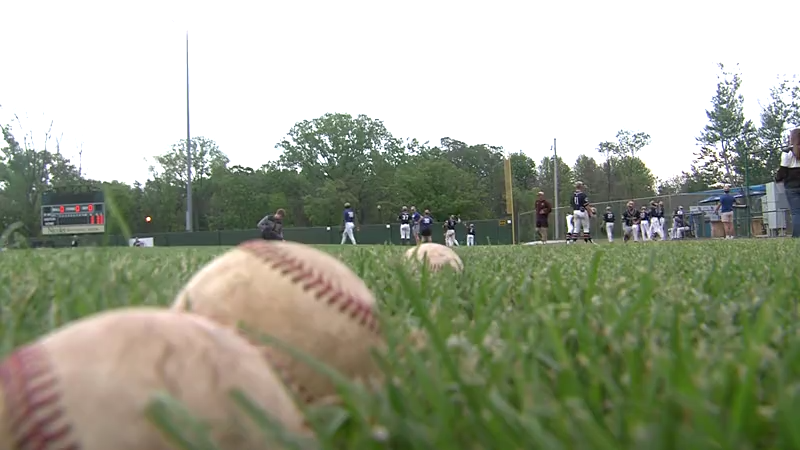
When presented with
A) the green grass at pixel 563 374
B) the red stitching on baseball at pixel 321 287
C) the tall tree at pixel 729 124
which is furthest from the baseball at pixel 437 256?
the tall tree at pixel 729 124

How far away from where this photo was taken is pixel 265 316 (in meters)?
1.40

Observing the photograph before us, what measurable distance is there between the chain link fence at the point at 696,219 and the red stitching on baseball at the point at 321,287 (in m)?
23.1

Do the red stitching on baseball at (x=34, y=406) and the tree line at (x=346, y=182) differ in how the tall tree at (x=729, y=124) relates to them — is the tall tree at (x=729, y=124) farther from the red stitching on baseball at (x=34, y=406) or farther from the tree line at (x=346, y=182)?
the red stitching on baseball at (x=34, y=406)

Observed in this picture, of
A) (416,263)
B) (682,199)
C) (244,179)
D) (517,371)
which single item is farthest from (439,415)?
(244,179)

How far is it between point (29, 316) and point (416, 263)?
7.68ft

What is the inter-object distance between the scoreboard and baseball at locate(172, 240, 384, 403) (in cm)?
2795

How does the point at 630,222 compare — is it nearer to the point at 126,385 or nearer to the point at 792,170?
the point at 792,170

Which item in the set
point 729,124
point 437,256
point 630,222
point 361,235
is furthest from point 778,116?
point 437,256

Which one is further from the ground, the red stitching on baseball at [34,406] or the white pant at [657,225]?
the white pant at [657,225]

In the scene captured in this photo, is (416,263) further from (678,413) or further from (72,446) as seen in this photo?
(72,446)

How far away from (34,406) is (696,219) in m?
36.1

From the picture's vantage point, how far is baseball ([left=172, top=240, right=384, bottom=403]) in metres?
1.35

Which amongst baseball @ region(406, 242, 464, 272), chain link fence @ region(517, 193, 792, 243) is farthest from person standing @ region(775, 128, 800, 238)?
chain link fence @ region(517, 193, 792, 243)

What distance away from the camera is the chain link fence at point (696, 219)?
22.5 m
